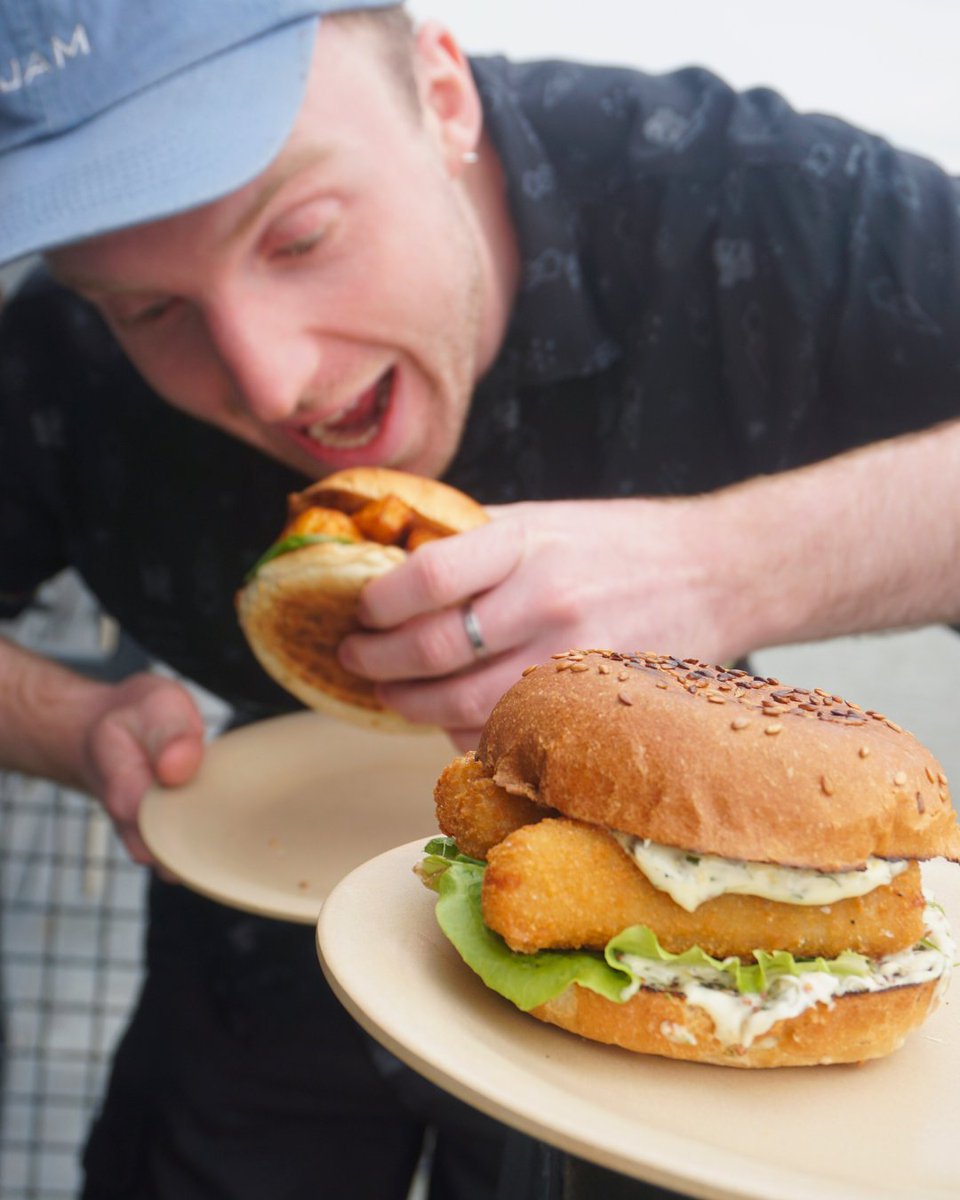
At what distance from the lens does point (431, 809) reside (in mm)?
1682

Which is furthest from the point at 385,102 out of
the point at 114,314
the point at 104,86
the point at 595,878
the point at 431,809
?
the point at 595,878

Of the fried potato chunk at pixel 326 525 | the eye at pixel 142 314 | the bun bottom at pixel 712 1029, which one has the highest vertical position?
the bun bottom at pixel 712 1029

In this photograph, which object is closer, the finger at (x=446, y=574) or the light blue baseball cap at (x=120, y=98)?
the finger at (x=446, y=574)

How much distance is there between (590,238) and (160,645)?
1184 mm

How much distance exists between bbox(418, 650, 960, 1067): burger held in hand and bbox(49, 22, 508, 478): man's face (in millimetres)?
1060

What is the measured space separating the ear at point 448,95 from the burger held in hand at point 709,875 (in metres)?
1.48

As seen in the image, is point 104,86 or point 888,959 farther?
point 104,86

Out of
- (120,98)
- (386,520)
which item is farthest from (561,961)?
(120,98)

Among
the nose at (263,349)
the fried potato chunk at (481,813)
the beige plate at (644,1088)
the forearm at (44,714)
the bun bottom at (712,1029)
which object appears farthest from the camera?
the forearm at (44,714)

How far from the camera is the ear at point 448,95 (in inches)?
83.0

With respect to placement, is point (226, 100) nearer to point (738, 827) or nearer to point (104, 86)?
point (104, 86)

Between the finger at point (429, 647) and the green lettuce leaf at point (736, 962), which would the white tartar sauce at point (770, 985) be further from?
the finger at point (429, 647)

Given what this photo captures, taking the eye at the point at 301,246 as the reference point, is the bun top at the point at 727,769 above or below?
above

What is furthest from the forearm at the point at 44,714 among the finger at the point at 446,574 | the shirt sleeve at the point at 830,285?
the shirt sleeve at the point at 830,285
